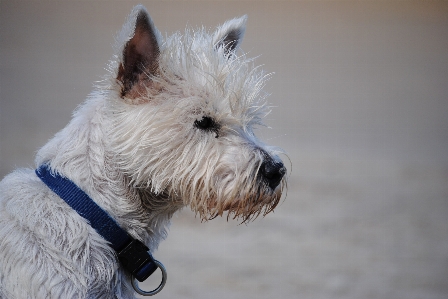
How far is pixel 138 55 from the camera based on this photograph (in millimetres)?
2566

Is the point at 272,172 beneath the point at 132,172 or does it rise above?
above

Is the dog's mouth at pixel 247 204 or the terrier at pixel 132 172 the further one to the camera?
the dog's mouth at pixel 247 204

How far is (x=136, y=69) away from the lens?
2.60 meters

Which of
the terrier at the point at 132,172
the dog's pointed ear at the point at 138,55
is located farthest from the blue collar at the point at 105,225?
the dog's pointed ear at the point at 138,55

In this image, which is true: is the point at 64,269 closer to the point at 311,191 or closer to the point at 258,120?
the point at 258,120

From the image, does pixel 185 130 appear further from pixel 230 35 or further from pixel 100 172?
pixel 230 35

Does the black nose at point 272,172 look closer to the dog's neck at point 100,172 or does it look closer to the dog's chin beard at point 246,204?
the dog's chin beard at point 246,204

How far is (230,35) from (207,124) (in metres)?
0.62

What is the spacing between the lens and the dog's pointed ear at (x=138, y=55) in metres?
2.46

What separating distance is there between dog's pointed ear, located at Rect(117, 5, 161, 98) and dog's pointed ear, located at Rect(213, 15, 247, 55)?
411 mm

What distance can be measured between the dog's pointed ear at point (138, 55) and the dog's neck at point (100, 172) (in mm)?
135

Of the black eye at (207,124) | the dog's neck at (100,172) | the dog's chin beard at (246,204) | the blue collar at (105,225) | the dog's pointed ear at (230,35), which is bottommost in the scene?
the blue collar at (105,225)

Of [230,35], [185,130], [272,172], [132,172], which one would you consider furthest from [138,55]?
[272,172]

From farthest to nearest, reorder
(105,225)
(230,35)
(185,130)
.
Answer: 1. (230,35)
2. (185,130)
3. (105,225)
